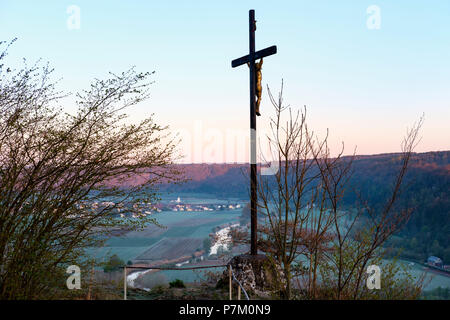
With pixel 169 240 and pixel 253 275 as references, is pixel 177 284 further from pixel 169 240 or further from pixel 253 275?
pixel 169 240

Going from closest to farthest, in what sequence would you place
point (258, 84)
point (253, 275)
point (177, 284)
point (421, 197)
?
point (253, 275), point (258, 84), point (177, 284), point (421, 197)

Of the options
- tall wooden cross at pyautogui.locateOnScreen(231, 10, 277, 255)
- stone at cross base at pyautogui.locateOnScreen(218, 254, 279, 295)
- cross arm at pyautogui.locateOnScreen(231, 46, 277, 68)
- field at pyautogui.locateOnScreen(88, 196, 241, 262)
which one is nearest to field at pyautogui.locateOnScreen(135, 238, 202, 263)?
field at pyautogui.locateOnScreen(88, 196, 241, 262)

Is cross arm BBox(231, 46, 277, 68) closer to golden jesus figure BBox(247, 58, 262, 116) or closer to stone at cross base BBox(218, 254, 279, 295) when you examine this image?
golden jesus figure BBox(247, 58, 262, 116)

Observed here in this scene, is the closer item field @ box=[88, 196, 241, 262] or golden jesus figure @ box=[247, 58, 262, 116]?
golden jesus figure @ box=[247, 58, 262, 116]

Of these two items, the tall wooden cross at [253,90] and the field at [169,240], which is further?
the field at [169,240]

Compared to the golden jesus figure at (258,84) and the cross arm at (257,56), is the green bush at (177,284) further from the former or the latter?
the cross arm at (257,56)

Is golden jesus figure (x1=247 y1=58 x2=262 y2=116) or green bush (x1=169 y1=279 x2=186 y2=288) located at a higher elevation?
golden jesus figure (x1=247 y1=58 x2=262 y2=116)

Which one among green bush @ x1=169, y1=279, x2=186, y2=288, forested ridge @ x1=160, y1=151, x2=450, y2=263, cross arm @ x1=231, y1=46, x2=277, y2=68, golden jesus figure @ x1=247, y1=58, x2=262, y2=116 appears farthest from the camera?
forested ridge @ x1=160, y1=151, x2=450, y2=263

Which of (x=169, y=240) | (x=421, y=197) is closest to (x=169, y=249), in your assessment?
(x=169, y=240)

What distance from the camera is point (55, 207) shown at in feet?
14.8

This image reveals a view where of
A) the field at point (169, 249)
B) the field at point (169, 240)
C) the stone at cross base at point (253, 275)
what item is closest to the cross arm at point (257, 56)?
the stone at cross base at point (253, 275)

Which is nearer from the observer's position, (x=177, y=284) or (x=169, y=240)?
(x=177, y=284)

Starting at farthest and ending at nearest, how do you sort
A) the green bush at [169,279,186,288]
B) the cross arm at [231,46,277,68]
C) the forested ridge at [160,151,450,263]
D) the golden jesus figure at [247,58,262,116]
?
the forested ridge at [160,151,450,263] < the green bush at [169,279,186,288] < the golden jesus figure at [247,58,262,116] < the cross arm at [231,46,277,68]
